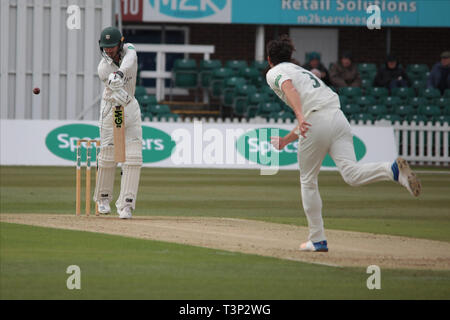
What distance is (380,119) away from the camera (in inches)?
999

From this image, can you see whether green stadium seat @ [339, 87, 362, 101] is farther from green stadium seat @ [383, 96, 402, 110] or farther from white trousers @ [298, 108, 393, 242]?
white trousers @ [298, 108, 393, 242]

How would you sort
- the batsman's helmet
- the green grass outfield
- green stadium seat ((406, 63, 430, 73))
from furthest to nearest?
green stadium seat ((406, 63, 430, 73)) → the batsman's helmet → the green grass outfield

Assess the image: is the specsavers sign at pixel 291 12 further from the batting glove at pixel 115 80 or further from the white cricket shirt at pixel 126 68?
the batting glove at pixel 115 80

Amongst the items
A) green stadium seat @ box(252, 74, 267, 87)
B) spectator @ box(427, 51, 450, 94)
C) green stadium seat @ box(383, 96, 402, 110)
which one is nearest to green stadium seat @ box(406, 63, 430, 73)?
spectator @ box(427, 51, 450, 94)

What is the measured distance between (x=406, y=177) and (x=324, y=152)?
85 cm

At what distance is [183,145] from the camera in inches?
865

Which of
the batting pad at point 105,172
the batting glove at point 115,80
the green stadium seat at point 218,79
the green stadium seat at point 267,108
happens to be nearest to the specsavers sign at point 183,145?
the green stadium seat at point 267,108

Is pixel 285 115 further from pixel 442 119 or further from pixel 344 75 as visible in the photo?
pixel 442 119

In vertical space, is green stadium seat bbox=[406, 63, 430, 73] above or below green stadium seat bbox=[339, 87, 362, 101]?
above

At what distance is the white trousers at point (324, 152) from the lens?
8.06 meters

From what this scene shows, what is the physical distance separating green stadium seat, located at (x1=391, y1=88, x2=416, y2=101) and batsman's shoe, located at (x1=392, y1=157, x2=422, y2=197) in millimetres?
19020

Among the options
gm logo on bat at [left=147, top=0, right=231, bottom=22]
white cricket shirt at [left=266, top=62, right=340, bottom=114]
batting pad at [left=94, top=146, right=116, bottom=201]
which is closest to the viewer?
white cricket shirt at [left=266, top=62, right=340, bottom=114]

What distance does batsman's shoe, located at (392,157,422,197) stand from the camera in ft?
25.3
